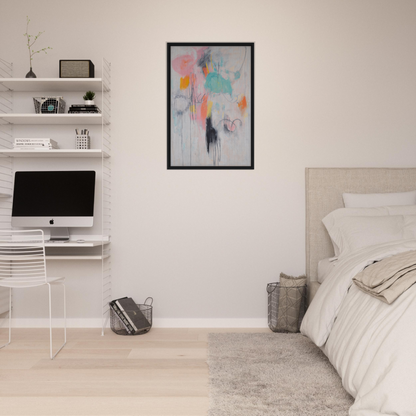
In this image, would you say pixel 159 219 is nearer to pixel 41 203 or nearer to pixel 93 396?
pixel 41 203

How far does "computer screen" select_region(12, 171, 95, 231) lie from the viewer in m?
3.27

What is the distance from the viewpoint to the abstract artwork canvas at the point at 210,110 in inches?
136

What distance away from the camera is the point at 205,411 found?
1.87m

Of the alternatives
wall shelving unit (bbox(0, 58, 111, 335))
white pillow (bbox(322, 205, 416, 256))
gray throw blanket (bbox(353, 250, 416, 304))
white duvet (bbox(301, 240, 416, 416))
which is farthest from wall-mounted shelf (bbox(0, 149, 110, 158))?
gray throw blanket (bbox(353, 250, 416, 304))

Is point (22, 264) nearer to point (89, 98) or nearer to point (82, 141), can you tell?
point (82, 141)

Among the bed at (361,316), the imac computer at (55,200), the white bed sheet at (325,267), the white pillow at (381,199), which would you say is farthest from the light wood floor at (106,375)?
the white pillow at (381,199)

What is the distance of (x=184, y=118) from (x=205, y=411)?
2.29 metres

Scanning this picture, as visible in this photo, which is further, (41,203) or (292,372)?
(41,203)

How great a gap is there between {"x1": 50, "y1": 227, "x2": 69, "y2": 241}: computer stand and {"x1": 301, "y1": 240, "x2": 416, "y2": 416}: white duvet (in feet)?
6.43

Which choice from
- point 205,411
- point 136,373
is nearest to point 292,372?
point 205,411

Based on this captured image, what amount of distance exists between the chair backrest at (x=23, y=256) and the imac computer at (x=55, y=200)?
0.14 metres

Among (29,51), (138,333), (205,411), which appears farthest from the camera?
Answer: (29,51)

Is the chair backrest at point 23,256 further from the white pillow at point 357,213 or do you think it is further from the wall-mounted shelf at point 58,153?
the white pillow at point 357,213

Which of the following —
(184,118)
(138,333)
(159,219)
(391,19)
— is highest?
(391,19)
